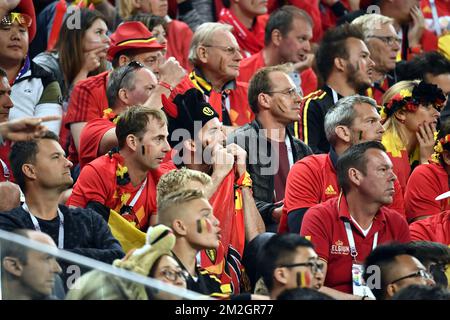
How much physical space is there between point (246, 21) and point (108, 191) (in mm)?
3795

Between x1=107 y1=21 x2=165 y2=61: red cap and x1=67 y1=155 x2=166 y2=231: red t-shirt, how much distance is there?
152 cm

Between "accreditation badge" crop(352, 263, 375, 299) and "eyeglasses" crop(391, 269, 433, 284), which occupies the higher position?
"eyeglasses" crop(391, 269, 433, 284)

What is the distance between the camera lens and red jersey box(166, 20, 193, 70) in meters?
10.1

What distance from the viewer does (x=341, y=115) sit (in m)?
7.95

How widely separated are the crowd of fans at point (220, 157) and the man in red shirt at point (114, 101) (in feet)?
0.03

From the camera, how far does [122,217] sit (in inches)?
278

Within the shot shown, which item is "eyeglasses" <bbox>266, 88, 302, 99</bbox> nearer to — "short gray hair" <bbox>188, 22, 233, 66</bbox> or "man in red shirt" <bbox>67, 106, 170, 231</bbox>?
"short gray hair" <bbox>188, 22, 233, 66</bbox>

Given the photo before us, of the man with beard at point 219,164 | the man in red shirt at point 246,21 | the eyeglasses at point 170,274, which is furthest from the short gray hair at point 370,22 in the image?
the eyeglasses at point 170,274

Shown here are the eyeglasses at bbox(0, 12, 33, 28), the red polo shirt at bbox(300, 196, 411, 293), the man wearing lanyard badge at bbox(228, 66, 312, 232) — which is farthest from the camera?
the eyeglasses at bbox(0, 12, 33, 28)

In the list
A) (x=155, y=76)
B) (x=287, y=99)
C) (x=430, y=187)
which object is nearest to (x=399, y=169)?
(x=430, y=187)

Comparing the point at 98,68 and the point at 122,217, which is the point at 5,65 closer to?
the point at 98,68

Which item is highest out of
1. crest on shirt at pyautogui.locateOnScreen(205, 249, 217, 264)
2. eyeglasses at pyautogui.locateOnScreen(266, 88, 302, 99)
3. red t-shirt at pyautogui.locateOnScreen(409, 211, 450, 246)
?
eyeglasses at pyautogui.locateOnScreen(266, 88, 302, 99)

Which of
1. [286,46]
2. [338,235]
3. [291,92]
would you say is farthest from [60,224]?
[286,46]

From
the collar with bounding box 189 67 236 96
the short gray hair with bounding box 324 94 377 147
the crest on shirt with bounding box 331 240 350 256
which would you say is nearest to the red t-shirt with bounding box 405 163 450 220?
the short gray hair with bounding box 324 94 377 147
